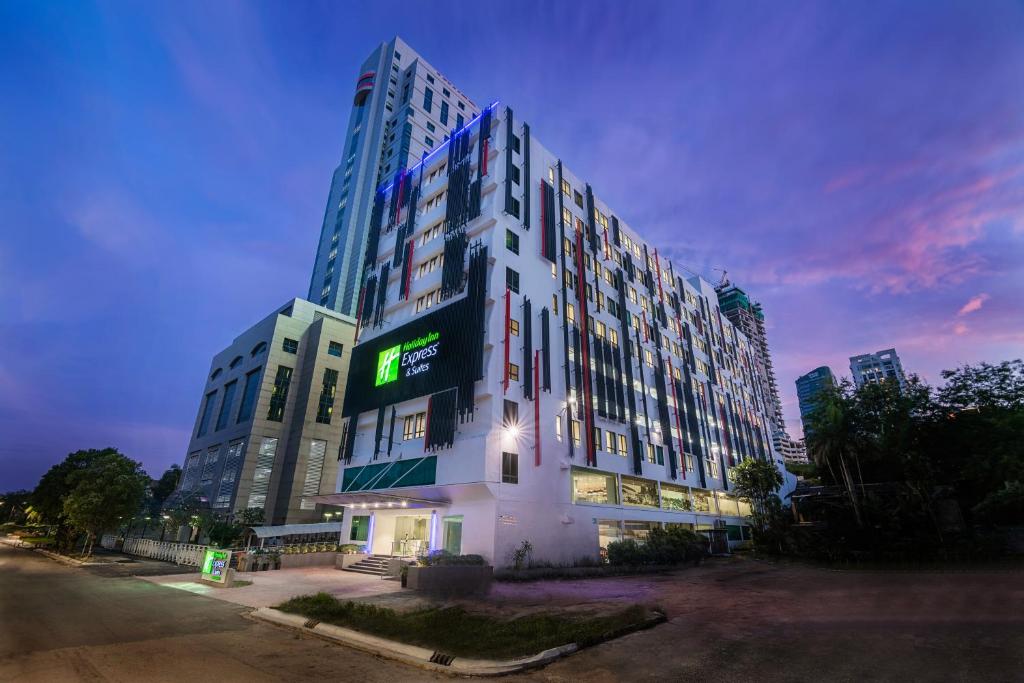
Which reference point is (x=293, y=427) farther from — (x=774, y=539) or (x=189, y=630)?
(x=774, y=539)

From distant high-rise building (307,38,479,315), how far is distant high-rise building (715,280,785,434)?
128190 mm

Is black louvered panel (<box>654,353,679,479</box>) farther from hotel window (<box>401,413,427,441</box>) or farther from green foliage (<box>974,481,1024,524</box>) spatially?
hotel window (<box>401,413,427,441</box>)

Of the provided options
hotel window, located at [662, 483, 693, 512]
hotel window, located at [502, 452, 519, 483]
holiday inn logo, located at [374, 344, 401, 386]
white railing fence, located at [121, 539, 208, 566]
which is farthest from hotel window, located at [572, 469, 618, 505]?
white railing fence, located at [121, 539, 208, 566]

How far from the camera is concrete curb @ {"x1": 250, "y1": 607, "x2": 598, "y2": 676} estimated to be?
354 inches

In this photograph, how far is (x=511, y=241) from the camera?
36219 mm

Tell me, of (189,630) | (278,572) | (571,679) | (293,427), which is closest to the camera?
(571,679)

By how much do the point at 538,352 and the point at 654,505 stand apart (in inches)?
808

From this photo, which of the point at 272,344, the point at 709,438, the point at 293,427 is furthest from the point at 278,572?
the point at 709,438

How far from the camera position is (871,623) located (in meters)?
12.2

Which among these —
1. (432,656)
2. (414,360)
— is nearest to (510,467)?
(414,360)

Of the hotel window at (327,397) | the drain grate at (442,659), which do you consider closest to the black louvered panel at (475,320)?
the drain grate at (442,659)

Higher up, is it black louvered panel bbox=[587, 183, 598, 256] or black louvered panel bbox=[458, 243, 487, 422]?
black louvered panel bbox=[587, 183, 598, 256]

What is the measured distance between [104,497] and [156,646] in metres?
30.5

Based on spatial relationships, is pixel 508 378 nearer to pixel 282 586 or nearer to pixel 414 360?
pixel 414 360
